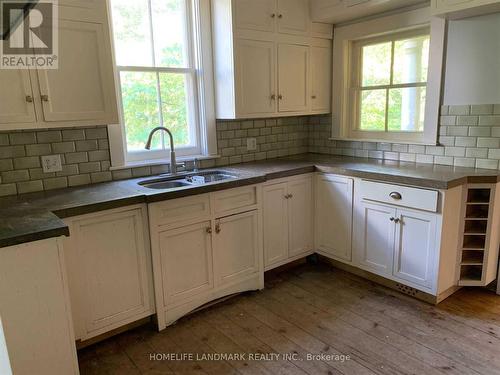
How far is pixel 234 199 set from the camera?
2.56 meters

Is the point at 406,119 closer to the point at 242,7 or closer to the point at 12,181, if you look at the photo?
the point at 242,7

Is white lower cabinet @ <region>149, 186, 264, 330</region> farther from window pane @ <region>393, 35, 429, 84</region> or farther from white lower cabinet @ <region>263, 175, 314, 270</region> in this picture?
window pane @ <region>393, 35, 429, 84</region>

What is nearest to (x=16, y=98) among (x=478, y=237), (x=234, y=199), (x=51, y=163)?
(x=51, y=163)

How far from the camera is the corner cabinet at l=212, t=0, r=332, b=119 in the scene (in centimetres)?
284

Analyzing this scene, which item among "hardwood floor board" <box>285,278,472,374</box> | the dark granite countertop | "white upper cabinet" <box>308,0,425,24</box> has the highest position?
"white upper cabinet" <box>308,0,425,24</box>

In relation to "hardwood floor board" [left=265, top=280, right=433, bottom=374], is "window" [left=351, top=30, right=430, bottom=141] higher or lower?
higher

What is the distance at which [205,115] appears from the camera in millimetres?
3051

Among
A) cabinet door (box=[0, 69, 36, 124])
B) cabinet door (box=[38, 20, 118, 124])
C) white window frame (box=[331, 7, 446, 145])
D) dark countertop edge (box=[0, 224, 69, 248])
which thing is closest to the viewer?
dark countertop edge (box=[0, 224, 69, 248])

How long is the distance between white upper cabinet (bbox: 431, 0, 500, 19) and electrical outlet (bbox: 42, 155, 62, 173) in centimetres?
265

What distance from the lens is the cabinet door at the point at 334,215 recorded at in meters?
2.92

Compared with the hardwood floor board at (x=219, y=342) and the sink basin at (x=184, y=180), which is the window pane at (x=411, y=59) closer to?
the sink basin at (x=184, y=180)

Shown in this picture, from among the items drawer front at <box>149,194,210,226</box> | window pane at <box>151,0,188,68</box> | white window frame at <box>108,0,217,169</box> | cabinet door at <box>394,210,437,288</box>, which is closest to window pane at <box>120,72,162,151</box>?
white window frame at <box>108,0,217,169</box>

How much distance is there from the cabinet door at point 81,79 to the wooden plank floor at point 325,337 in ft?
4.55

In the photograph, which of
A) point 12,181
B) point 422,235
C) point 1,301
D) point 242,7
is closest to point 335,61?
point 242,7
